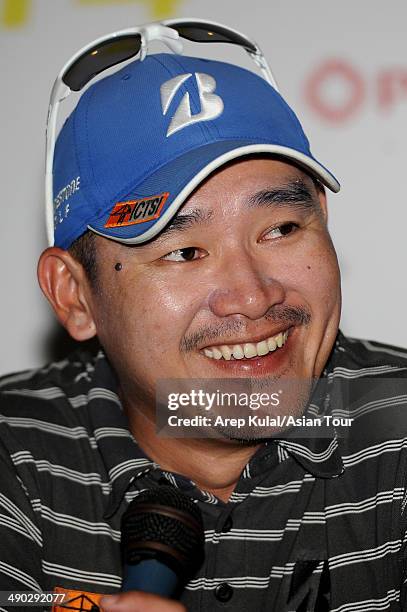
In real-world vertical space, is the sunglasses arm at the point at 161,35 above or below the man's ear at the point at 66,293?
above

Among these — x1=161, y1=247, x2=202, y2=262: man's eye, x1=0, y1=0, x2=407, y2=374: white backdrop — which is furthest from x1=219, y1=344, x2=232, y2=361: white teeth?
x1=0, y1=0, x2=407, y2=374: white backdrop

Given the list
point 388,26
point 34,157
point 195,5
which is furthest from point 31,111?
point 388,26

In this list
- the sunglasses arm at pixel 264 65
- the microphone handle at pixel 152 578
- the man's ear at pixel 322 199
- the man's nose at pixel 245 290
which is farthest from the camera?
the sunglasses arm at pixel 264 65

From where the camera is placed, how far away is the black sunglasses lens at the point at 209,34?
132 cm

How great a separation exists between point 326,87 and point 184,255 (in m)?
0.69

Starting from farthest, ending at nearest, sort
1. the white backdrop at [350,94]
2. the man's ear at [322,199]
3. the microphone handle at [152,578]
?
the white backdrop at [350,94]
the man's ear at [322,199]
the microphone handle at [152,578]

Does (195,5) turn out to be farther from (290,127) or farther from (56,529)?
(56,529)

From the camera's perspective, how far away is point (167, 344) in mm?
1129

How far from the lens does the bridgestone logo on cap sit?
42.4 inches

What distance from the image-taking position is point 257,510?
120cm

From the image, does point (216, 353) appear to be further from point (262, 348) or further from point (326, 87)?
point (326, 87)

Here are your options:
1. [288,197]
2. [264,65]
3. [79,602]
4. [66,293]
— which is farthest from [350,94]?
[79,602]

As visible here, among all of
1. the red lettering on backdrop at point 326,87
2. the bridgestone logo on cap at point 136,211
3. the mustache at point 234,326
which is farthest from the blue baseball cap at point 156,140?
the red lettering on backdrop at point 326,87

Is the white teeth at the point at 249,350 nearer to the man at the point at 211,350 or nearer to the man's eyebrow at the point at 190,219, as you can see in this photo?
the man at the point at 211,350
